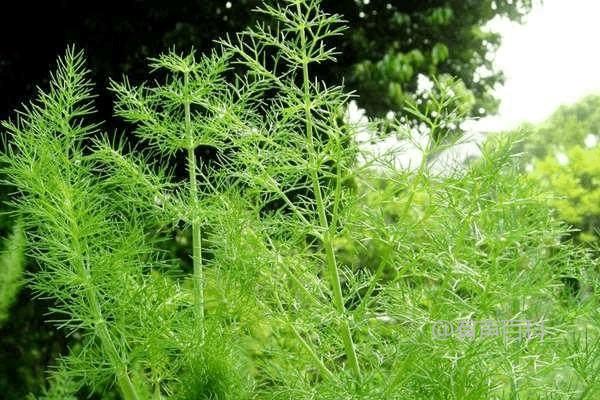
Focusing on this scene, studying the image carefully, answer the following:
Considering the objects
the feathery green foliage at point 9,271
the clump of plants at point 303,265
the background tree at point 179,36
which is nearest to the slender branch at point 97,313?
the clump of plants at point 303,265

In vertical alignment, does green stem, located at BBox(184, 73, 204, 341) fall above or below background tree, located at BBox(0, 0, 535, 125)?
below

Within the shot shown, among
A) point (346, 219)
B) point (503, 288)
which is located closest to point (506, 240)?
point (503, 288)

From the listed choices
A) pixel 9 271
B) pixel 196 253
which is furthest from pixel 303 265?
pixel 9 271

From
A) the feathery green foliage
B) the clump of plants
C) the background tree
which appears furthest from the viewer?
the background tree

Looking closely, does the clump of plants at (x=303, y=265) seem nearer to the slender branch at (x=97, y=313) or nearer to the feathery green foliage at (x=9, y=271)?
the slender branch at (x=97, y=313)

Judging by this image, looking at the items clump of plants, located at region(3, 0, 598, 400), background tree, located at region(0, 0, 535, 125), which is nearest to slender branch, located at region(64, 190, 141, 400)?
clump of plants, located at region(3, 0, 598, 400)

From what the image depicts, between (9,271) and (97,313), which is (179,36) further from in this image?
(97,313)

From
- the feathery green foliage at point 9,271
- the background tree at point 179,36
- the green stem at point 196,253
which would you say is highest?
the background tree at point 179,36

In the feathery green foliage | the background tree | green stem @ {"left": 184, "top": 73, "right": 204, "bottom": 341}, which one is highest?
the background tree

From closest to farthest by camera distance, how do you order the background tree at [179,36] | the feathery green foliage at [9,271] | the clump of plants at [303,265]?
the clump of plants at [303,265] → the feathery green foliage at [9,271] → the background tree at [179,36]

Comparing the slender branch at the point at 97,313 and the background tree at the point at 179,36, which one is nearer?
the slender branch at the point at 97,313

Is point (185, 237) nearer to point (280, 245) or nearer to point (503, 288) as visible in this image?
point (280, 245)

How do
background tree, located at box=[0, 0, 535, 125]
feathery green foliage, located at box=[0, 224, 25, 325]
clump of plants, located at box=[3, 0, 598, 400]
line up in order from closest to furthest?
clump of plants, located at box=[3, 0, 598, 400]
feathery green foliage, located at box=[0, 224, 25, 325]
background tree, located at box=[0, 0, 535, 125]

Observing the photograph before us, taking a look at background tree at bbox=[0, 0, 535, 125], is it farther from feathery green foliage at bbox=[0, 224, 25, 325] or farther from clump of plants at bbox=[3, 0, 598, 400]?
clump of plants at bbox=[3, 0, 598, 400]
